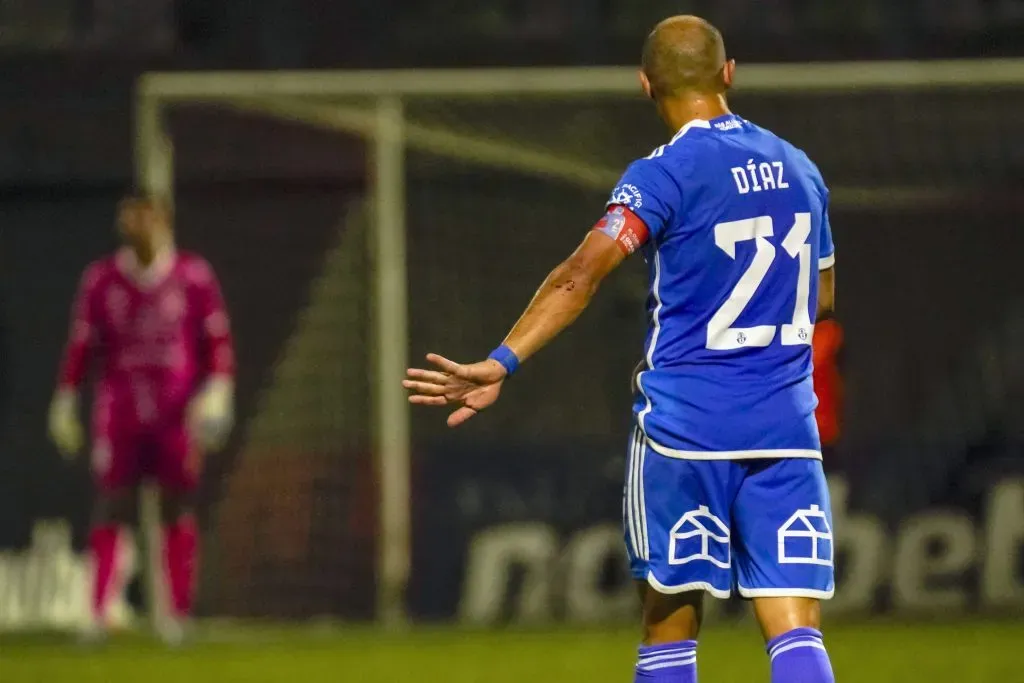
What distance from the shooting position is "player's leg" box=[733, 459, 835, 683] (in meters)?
4.38

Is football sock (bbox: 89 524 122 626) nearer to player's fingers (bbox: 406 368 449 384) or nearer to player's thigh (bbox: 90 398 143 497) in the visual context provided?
player's thigh (bbox: 90 398 143 497)

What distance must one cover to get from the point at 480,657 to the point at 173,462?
2.18m

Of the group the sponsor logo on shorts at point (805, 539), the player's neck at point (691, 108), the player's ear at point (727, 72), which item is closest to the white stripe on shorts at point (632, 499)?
the sponsor logo on shorts at point (805, 539)

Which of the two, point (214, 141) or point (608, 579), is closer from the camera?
point (608, 579)

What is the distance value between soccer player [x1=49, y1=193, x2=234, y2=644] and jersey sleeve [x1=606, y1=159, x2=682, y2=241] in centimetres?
558

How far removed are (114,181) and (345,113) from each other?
1.51 metres

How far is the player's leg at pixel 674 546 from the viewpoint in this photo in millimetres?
4402

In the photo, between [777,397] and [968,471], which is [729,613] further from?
[777,397]

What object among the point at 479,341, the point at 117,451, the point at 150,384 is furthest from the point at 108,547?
the point at 479,341

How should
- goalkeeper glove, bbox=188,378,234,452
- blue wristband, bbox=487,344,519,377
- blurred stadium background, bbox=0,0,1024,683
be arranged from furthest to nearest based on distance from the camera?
blurred stadium background, bbox=0,0,1024,683, goalkeeper glove, bbox=188,378,234,452, blue wristband, bbox=487,344,519,377

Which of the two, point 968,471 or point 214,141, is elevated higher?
point 214,141

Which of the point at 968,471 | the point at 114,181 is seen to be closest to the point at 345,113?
the point at 114,181

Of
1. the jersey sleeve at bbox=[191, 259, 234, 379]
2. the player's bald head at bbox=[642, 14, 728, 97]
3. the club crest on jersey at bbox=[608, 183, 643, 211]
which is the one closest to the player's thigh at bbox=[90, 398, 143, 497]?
the jersey sleeve at bbox=[191, 259, 234, 379]

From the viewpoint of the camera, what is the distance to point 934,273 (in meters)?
10.4
